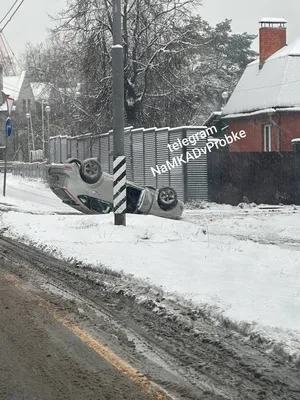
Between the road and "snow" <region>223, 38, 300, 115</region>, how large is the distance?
2481 cm

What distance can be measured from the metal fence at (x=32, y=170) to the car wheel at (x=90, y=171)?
61.3 ft

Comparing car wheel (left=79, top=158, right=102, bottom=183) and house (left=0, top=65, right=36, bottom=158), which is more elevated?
house (left=0, top=65, right=36, bottom=158)

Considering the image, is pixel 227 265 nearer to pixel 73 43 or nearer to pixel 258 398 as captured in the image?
pixel 258 398

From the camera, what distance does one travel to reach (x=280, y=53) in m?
33.5

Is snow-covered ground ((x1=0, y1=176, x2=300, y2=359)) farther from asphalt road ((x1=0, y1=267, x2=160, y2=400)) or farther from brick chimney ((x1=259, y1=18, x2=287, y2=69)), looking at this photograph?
brick chimney ((x1=259, y1=18, x2=287, y2=69))

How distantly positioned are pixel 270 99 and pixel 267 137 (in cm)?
198

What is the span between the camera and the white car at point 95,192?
653 inches

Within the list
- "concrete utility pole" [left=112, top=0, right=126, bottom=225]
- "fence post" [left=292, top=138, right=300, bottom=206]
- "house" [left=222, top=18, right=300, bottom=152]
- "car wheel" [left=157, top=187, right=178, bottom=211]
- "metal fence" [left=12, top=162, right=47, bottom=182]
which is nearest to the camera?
"concrete utility pole" [left=112, top=0, right=126, bottom=225]

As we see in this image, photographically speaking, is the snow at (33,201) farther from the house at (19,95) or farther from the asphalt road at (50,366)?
the house at (19,95)

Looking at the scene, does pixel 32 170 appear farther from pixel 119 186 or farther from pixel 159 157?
pixel 119 186

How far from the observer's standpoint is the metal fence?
3759 cm

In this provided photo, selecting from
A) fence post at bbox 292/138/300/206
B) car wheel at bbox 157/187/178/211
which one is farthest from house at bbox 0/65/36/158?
car wheel at bbox 157/187/178/211

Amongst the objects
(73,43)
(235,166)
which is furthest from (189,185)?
(73,43)

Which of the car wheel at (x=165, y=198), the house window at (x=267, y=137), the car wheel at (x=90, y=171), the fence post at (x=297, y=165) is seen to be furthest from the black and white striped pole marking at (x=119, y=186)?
the house window at (x=267, y=137)
